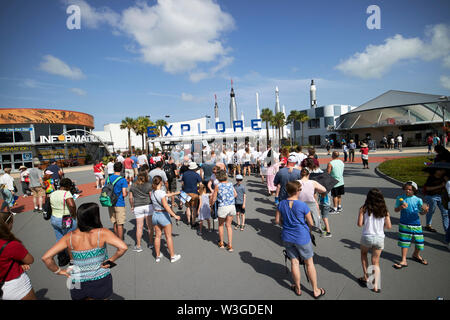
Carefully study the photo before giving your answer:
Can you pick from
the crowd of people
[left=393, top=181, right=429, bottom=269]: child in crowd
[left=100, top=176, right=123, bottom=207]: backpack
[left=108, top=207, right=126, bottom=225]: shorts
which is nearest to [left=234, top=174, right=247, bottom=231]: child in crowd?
the crowd of people

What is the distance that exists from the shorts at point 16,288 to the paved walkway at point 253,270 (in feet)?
4.35

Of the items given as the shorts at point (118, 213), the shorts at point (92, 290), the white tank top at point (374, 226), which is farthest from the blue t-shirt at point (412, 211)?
the shorts at point (118, 213)

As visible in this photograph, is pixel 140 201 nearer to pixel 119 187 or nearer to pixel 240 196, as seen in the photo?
pixel 119 187

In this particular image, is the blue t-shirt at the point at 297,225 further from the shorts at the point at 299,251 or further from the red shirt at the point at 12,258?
the red shirt at the point at 12,258

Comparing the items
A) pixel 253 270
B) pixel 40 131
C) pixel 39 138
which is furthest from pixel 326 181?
pixel 40 131

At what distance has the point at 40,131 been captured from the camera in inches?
1292

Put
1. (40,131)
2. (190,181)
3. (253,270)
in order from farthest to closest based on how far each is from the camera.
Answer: (40,131) → (190,181) → (253,270)

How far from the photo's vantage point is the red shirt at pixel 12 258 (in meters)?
2.28

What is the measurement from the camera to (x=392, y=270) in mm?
3695

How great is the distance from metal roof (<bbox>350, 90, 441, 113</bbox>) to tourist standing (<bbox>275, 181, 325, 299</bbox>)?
137 feet

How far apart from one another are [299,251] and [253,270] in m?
1.25

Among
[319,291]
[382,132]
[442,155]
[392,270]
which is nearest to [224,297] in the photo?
[319,291]

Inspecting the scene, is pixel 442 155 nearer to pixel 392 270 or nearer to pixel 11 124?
pixel 392 270

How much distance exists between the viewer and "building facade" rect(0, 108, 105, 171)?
30.2m
